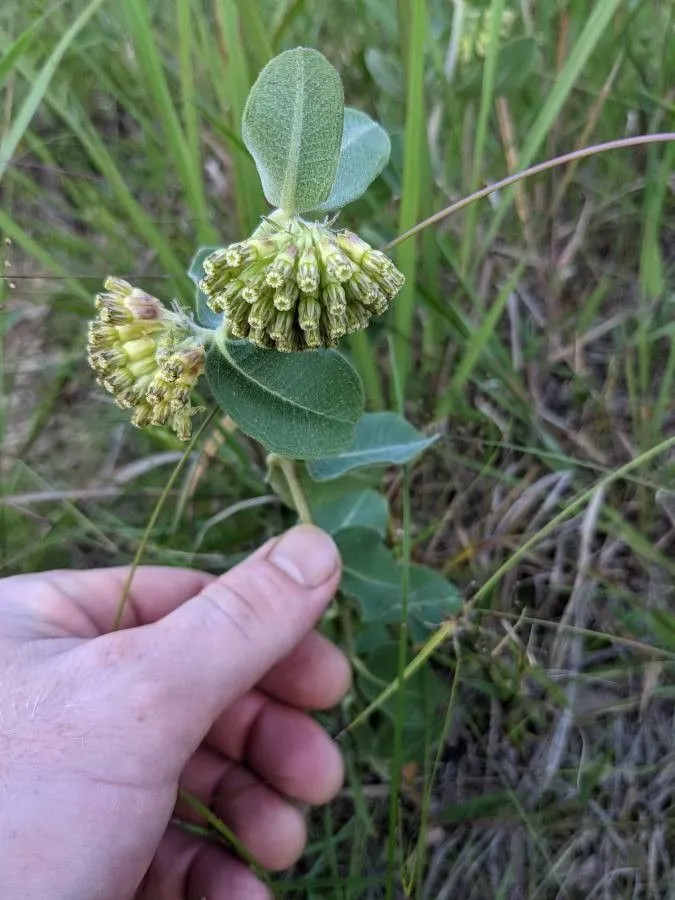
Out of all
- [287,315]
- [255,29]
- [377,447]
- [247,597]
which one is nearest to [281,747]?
[247,597]

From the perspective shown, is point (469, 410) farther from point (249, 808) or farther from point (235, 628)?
point (249, 808)

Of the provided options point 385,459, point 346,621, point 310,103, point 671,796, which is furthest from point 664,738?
point 310,103

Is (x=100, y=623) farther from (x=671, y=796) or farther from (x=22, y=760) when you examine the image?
(x=671, y=796)

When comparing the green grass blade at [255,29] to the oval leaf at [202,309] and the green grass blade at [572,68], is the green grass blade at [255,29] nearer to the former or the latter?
the oval leaf at [202,309]

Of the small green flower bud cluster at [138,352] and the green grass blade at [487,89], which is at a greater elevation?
the green grass blade at [487,89]

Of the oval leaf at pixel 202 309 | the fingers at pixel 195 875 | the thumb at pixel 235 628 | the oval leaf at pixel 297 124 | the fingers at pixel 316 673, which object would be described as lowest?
the fingers at pixel 195 875

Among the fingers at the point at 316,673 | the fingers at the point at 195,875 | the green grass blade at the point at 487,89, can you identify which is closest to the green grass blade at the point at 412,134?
the green grass blade at the point at 487,89
